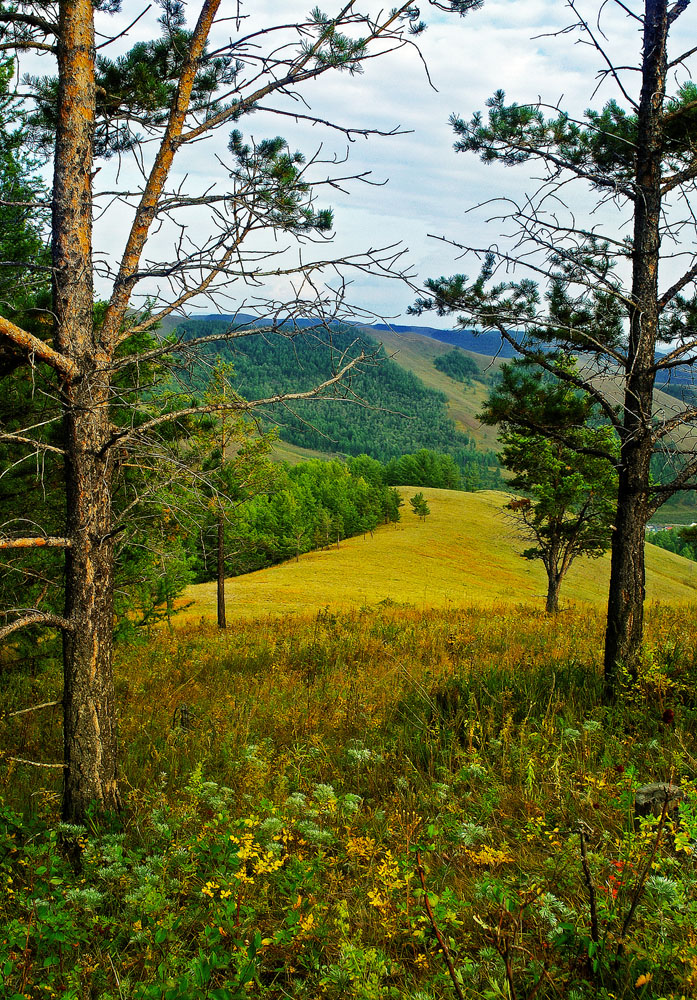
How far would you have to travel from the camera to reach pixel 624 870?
280cm

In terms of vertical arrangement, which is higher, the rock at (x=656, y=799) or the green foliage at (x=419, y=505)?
the rock at (x=656, y=799)

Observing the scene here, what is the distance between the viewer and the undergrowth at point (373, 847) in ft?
7.99

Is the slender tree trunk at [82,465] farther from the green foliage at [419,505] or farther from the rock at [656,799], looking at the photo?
the green foliage at [419,505]

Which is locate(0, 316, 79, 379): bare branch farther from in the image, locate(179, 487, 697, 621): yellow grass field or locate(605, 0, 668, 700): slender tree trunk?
locate(179, 487, 697, 621): yellow grass field

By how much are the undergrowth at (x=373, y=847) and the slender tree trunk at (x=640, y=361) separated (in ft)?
1.37

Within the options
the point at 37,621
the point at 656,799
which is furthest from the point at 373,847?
the point at 37,621

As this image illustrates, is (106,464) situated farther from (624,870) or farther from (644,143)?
(644,143)

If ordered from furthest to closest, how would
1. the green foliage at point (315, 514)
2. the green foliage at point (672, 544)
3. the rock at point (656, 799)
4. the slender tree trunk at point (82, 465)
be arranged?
the green foliage at point (672, 544) < the green foliage at point (315, 514) < the slender tree trunk at point (82, 465) < the rock at point (656, 799)

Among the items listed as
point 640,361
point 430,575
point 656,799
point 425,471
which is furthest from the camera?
point 425,471

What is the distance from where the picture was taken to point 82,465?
431 centimetres

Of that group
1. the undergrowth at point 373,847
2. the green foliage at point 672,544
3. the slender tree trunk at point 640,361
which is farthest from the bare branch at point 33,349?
the green foliage at point 672,544

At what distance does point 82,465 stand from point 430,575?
52985 millimetres

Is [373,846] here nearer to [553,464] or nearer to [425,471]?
[553,464]

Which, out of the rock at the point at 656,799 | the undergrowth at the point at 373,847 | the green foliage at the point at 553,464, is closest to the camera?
the undergrowth at the point at 373,847
